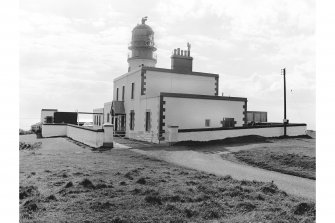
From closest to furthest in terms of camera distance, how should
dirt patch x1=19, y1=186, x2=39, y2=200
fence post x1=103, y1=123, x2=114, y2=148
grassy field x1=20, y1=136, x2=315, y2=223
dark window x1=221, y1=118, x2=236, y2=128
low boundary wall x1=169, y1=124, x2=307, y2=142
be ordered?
grassy field x1=20, y1=136, x2=315, y2=223, dirt patch x1=19, y1=186, x2=39, y2=200, fence post x1=103, y1=123, x2=114, y2=148, low boundary wall x1=169, y1=124, x2=307, y2=142, dark window x1=221, y1=118, x2=236, y2=128

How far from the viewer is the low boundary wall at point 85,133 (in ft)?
60.9

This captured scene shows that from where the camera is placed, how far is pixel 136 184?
27.0 feet

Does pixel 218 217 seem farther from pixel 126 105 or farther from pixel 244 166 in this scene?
pixel 126 105

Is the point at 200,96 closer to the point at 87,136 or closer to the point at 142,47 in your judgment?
the point at 87,136

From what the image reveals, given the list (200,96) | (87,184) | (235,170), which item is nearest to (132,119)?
(200,96)

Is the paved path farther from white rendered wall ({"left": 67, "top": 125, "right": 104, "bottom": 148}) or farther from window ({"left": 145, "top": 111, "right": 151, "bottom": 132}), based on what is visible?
window ({"left": 145, "top": 111, "right": 151, "bottom": 132})

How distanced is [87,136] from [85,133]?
0.73m

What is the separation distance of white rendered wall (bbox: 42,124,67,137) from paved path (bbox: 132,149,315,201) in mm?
18028

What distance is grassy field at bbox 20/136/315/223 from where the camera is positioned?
19.4 feet

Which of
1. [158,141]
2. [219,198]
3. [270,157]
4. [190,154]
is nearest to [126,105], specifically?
[158,141]

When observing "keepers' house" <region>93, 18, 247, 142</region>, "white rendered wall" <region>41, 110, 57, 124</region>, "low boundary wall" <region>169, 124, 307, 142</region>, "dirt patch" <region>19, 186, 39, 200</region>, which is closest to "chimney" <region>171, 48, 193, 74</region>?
"keepers' house" <region>93, 18, 247, 142</region>

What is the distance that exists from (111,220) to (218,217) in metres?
2.09

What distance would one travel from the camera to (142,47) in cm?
3453

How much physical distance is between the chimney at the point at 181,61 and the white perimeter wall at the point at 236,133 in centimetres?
709
